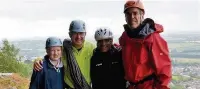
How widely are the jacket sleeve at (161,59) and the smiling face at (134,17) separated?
1.27ft

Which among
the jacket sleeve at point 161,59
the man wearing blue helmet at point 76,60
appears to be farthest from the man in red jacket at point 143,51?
the man wearing blue helmet at point 76,60

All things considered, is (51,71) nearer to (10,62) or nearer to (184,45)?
(10,62)

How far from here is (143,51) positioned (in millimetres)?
6191

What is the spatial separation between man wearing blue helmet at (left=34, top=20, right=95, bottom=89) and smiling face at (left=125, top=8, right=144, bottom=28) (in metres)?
1.41

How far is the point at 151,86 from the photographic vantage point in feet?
21.1

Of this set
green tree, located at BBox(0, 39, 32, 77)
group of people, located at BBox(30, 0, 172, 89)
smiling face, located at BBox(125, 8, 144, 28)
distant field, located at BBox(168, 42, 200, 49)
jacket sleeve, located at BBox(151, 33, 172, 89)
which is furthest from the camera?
distant field, located at BBox(168, 42, 200, 49)

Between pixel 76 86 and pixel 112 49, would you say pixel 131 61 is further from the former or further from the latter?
pixel 76 86

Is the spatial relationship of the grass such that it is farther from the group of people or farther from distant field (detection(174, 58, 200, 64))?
distant field (detection(174, 58, 200, 64))

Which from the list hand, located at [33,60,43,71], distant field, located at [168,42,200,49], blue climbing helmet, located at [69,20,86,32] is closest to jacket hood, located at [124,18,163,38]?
blue climbing helmet, located at [69,20,86,32]

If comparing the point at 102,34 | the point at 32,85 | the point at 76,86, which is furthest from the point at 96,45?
the point at 32,85

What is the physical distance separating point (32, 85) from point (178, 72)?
72653 mm

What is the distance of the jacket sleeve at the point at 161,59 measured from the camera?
6113 millimetres

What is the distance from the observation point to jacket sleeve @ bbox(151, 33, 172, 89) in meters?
6.11

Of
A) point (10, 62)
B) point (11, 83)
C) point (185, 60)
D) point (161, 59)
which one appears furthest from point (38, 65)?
point (185, 60)
